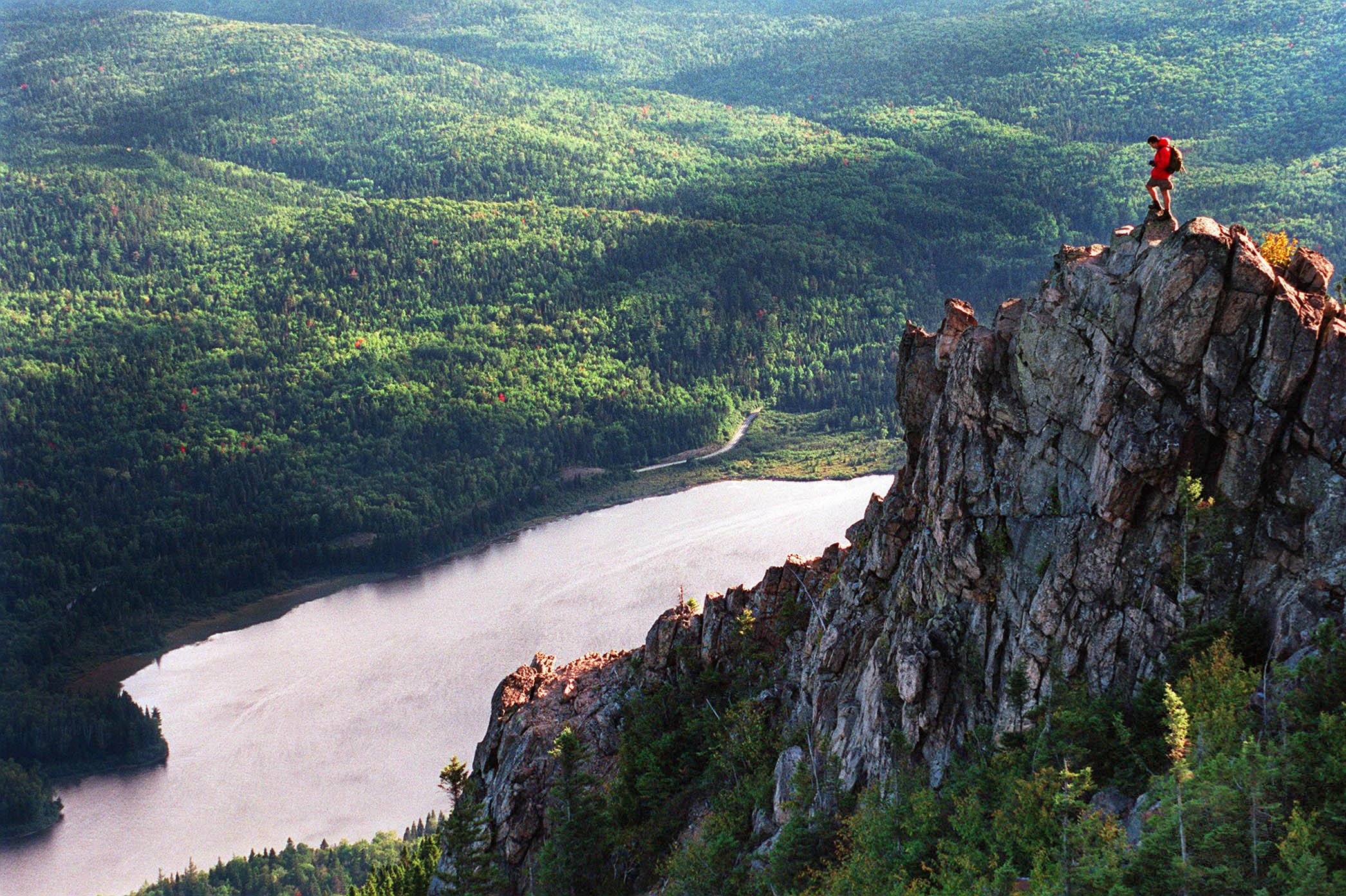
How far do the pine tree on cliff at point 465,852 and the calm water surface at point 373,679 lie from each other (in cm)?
3944

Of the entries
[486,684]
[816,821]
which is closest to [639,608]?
[486,684]

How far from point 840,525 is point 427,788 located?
172ft

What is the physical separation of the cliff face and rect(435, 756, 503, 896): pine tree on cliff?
15899 millimetres

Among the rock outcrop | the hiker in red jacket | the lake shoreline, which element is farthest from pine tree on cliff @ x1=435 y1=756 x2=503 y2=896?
the lake shoreline

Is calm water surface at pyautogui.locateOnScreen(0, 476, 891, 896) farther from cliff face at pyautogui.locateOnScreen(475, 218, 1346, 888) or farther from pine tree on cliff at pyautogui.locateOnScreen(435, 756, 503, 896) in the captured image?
cliff face at pyautogui.locateOnScreen(475, 218, 1346, 888)

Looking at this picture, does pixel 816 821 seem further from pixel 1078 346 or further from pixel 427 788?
pixel 427 788

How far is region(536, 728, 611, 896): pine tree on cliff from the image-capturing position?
5522 cm

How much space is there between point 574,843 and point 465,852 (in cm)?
545

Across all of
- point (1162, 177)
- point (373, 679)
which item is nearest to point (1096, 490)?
point (1162, 177)

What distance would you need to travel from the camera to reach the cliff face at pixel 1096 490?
108 feet

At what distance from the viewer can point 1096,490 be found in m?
36.8

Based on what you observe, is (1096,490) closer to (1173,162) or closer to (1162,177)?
(1162,177)

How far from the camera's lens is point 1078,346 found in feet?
123

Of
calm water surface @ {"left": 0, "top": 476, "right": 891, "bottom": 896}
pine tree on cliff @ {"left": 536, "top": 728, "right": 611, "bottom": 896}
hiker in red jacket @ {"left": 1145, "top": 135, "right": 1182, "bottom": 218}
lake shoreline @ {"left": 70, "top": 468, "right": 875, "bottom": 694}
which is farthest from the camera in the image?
lake shoreline @ {"left": 70, "top": 468, "right": 875, "bottom": 694}
